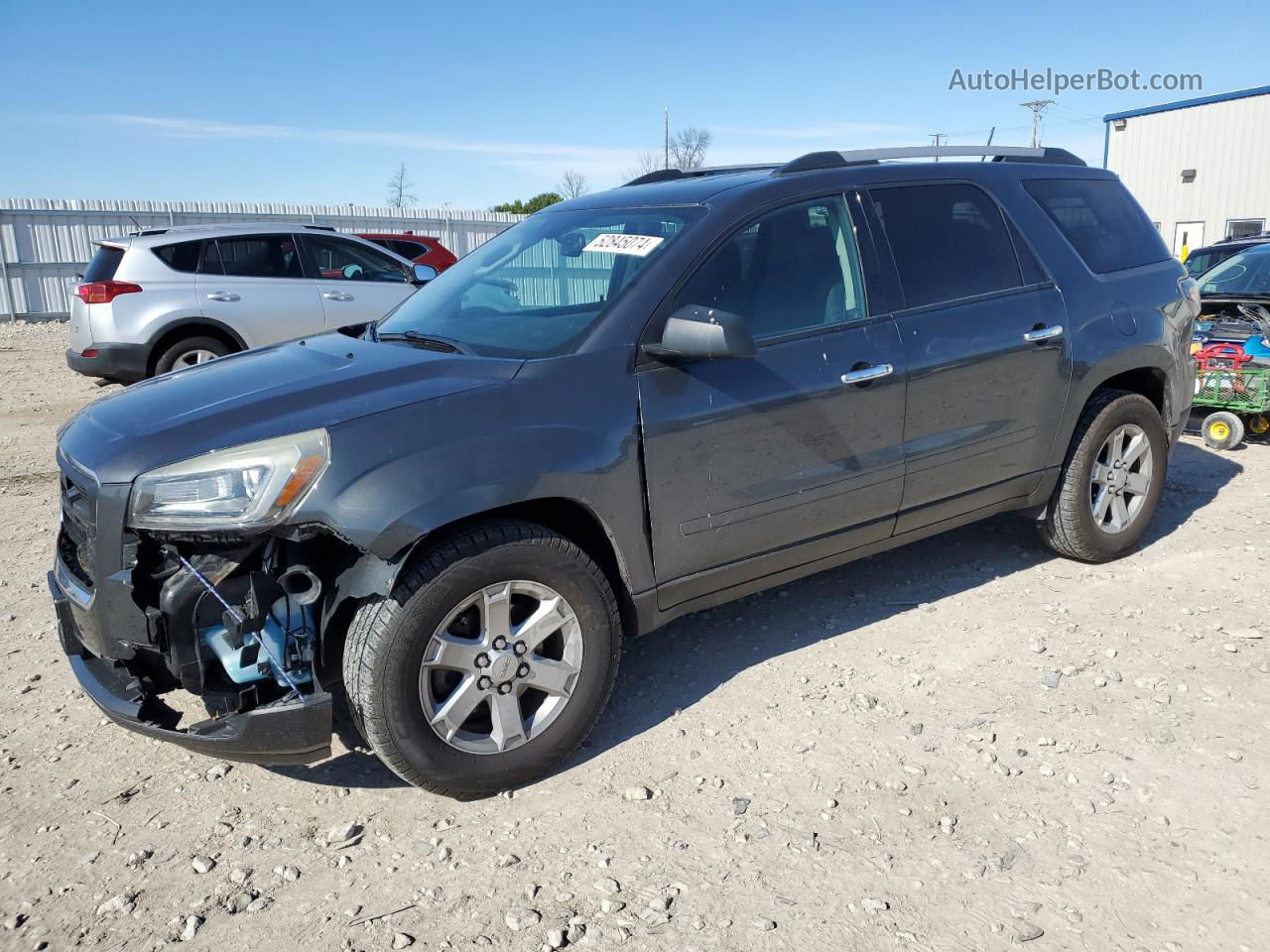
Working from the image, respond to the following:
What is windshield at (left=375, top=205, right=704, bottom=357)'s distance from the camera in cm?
334

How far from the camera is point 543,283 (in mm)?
3734

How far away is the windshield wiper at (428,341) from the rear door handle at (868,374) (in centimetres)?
139

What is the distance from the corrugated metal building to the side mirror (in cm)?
2751

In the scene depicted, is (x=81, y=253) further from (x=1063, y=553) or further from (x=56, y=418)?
(x=1063, y=553)

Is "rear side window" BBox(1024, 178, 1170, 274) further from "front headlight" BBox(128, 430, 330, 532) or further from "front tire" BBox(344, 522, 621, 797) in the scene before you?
"front headlight" BBox(128, 430, 330, 532)

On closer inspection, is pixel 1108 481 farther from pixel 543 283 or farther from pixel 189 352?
pixel 189 352

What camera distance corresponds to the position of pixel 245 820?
2.98 m

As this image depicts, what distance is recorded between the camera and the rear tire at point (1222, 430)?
6977 millimetres

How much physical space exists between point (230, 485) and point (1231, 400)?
23.1 ft

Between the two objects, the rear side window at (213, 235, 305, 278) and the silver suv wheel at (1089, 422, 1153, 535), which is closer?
the silver suv wheel at (1089, 422, 1153, 535)

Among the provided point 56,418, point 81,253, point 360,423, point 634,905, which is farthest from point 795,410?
point 81,253

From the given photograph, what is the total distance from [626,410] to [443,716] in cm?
111

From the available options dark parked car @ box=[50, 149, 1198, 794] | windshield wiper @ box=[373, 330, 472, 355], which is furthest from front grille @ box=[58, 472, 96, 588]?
windshield wiper @ box=[373, 330, 472, 355]

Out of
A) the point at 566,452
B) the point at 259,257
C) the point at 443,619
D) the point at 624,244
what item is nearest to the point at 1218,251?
the point at 624,244
